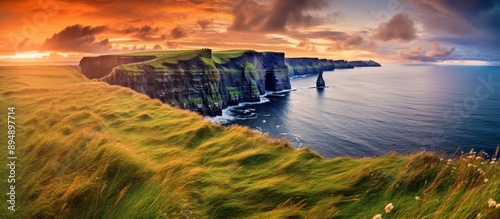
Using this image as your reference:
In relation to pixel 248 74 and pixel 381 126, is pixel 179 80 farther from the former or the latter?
pixel 381 126

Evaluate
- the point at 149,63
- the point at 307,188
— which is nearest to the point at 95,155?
the point at 307,188

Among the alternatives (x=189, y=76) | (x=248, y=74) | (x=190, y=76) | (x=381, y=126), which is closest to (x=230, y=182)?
(x=381, y=126)

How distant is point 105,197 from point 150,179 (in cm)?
100

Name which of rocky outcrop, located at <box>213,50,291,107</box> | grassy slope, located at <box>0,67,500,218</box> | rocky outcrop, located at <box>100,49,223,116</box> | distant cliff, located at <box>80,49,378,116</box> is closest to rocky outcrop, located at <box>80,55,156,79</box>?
distant cliff, located at <box>80,49,378,116</box>

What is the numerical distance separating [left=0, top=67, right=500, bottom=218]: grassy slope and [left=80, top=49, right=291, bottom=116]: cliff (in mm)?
59270

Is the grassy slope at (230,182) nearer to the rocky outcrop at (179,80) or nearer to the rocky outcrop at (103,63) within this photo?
the rocky outcrop at (179,80)

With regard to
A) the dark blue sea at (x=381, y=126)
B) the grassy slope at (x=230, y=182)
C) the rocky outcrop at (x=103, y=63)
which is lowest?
the dark blue sea at (x=381, y=126)

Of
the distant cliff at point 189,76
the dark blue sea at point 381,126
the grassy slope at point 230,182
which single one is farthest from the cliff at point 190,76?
the grassy slope at point 230,182

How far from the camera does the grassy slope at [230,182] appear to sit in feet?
15.9

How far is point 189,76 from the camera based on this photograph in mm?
91375

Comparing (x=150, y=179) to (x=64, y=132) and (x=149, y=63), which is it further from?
(x=149, y=63)

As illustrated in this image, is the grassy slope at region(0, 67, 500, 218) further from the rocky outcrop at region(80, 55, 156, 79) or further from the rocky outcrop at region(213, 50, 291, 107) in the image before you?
the rocky outcrop at region(80, 55, 156, 79)

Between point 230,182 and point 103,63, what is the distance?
127514 mm

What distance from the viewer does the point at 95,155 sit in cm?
794
